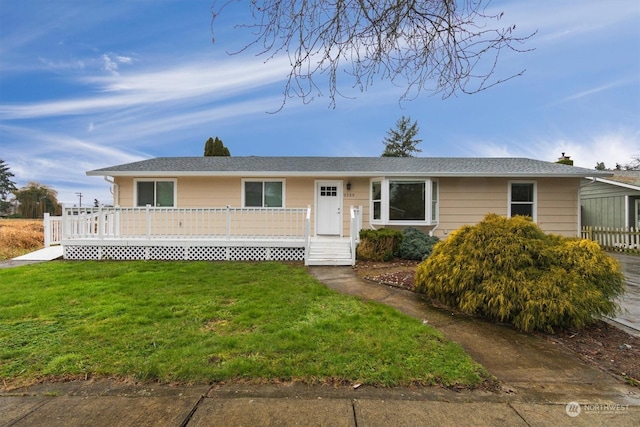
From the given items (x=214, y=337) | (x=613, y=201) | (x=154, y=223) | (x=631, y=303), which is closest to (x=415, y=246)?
(x=631, y=303)

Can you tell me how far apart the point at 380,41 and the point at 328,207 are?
26.7 feet

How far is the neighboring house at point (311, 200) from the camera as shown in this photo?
8789 mm

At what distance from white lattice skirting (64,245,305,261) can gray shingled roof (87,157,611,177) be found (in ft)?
8.85

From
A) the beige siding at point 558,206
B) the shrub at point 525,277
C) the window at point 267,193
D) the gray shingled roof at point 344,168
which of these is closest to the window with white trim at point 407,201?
the gray shingled roof at point 344,168

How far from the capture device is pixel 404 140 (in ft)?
125

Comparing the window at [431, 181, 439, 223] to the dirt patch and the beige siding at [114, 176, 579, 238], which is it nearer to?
the beige siding at [114, 176, 579, 238]

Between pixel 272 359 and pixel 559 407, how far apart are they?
227cm

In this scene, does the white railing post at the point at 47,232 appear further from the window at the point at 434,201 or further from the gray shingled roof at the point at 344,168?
the window at the point at 434,201

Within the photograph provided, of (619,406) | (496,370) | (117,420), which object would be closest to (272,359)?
(117,420)

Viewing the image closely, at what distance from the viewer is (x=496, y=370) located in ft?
9.13

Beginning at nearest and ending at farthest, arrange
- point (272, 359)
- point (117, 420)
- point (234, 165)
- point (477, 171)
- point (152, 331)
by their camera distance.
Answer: point (117, 420) → point (272, 359) → point (152, 331) → point (477, 171) → point (234, 165)

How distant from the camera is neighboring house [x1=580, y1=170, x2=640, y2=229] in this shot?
13.3 m

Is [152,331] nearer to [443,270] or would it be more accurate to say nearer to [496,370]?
[496,370]

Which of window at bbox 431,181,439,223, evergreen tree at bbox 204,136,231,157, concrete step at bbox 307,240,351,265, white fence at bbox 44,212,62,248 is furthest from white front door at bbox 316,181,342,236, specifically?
evergreen tree at bbox 204,136,231,157
